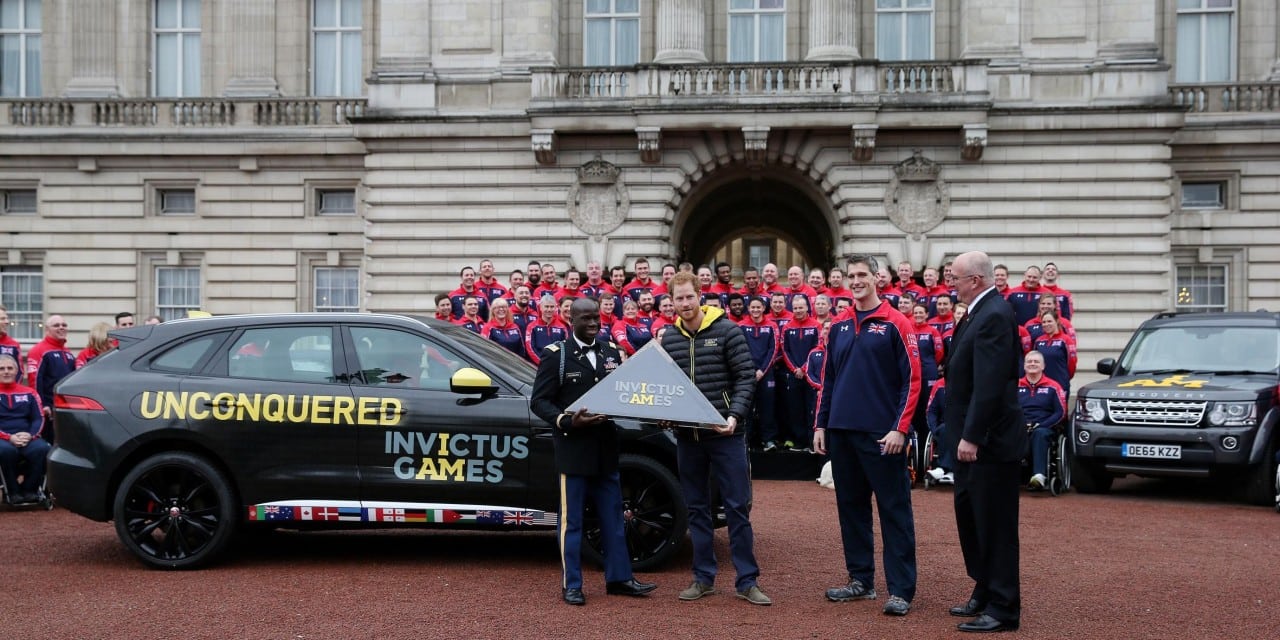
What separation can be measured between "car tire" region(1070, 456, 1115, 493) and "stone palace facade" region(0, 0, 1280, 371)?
33.0 feet

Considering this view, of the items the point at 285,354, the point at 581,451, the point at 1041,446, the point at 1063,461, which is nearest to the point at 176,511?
the point at 285,354

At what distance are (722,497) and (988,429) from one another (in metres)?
1.76

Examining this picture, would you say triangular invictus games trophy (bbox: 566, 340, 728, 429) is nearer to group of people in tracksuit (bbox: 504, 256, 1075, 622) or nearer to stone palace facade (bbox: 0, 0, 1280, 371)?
group of people in tracksuit (bbox: 504, 256, 1075, 622)

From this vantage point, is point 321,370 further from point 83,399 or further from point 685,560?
point 685,560

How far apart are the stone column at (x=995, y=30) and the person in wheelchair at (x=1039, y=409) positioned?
11135mm

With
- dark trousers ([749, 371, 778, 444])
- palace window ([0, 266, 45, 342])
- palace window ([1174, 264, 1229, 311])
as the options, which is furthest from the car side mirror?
palace window ([0, 266, 45, 342])

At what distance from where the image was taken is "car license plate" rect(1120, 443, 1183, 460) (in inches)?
512

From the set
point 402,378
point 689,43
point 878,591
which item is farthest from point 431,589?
point 689,43

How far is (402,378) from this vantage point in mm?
9039

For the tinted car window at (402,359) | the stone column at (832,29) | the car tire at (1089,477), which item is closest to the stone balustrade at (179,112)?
the stone column at (832,29)

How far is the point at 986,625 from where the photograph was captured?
7129 mm

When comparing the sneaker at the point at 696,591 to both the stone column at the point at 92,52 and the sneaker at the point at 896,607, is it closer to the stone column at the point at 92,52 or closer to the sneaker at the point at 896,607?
the sneaker at the point at 896,607

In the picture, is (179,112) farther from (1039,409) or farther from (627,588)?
(627,588)

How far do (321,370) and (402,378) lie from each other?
0.62 m
